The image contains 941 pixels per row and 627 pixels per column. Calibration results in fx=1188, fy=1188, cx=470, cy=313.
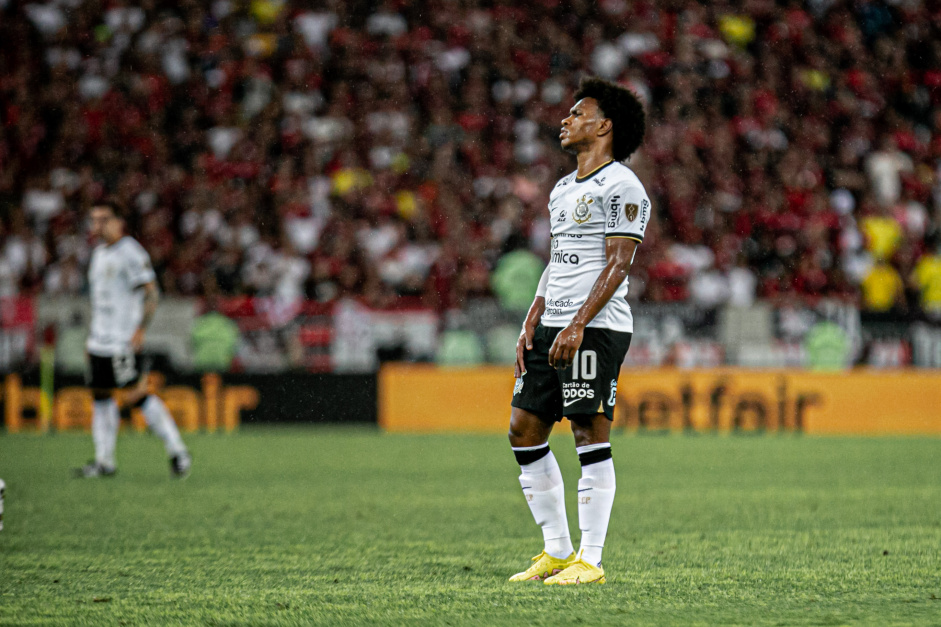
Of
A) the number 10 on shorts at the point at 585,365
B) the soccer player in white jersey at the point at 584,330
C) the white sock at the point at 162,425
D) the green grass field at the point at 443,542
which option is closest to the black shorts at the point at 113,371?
the white sock at the point at 162,425

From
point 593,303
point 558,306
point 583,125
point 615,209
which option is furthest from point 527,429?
point 583,125

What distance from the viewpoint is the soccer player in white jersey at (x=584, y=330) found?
193 inches

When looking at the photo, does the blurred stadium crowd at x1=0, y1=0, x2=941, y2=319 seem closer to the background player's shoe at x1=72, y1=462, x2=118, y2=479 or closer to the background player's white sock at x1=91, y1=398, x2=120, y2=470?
the background player's white sock at x1=91, y1=398, x2=120, y2=470

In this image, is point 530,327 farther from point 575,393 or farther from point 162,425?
point 162,425

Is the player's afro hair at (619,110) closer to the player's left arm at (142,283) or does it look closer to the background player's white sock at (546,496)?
the background player's white sock at (546,496)

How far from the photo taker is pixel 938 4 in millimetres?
22203

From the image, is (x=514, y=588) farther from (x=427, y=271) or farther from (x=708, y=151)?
(x=708, y=151)

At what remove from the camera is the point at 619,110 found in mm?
5160

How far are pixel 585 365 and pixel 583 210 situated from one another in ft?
2.16

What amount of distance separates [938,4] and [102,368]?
18155mm

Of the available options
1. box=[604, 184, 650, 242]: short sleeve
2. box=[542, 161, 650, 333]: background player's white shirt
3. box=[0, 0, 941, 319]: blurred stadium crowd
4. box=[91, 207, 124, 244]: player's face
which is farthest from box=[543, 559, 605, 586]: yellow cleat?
box=[0, 0, 941, 319]: blurred stadium crowd

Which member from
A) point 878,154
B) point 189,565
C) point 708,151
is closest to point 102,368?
point 189,565

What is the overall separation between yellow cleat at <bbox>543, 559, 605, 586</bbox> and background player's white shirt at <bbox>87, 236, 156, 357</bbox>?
5.92 meters

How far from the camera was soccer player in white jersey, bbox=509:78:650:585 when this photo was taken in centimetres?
489
